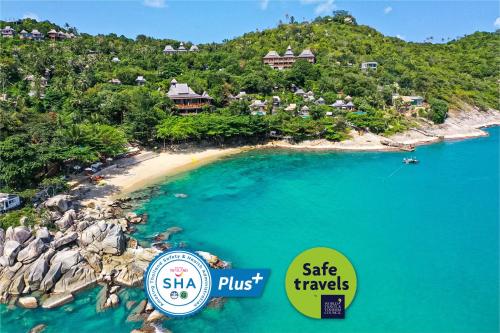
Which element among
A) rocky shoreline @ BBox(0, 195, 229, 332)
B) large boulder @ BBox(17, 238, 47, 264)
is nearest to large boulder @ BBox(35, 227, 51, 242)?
rocky shoreline @ BBox(0, 195, 229, 332)

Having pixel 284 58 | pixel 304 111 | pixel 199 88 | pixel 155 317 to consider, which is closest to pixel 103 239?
pixel 155 317

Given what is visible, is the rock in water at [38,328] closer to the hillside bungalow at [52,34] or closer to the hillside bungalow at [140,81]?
the hillside bungalow at [140,81]

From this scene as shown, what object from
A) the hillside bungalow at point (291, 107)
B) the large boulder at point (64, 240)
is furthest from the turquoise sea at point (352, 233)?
the hillside bungalow at point (291, 107)

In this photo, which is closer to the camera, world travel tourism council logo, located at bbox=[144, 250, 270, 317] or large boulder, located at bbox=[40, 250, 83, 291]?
world travel tourism council logo, located at bbox=[144, 250, 270, 317]

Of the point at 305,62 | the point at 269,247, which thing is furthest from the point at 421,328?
the point at 305,62

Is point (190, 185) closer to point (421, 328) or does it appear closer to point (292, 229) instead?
point (292, 229)

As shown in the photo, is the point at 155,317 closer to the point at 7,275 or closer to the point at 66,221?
the point at 7,275

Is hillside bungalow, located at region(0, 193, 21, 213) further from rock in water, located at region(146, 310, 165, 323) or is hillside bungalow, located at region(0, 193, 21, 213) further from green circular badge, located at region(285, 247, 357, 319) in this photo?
green circular badge, located at region(285, 247, 357, 319)
